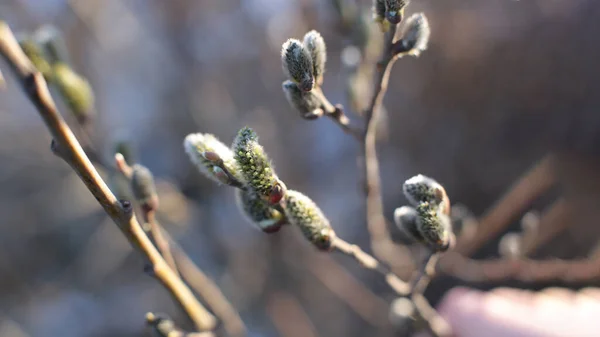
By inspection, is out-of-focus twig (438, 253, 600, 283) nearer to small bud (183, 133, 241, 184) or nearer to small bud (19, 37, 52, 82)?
small bud (183, 133, 241, 184)

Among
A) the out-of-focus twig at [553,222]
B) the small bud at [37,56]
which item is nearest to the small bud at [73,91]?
the small bud at [37,56]

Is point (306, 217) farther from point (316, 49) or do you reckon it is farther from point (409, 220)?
point (316, 49)

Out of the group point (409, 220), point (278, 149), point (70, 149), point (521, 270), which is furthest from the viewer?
point (278, 149)

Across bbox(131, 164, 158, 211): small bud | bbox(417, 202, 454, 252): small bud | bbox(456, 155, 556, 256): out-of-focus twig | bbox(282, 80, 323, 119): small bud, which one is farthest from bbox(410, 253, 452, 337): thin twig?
bbox(456, 155, 556, 256): out-of-focus twig

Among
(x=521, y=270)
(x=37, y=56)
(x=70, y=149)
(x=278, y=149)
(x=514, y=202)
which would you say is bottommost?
(x=70, y=149)

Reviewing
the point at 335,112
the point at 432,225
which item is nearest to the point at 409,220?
the point at 432,225

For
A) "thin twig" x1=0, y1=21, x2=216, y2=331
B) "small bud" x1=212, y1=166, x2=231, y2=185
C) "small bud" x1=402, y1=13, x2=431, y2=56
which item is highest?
"small bud" x1=402, y1=13, x2=431, y2=56

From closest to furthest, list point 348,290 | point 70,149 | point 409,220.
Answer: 1. point 70,149
2. point 409,220
3. point 348,290
